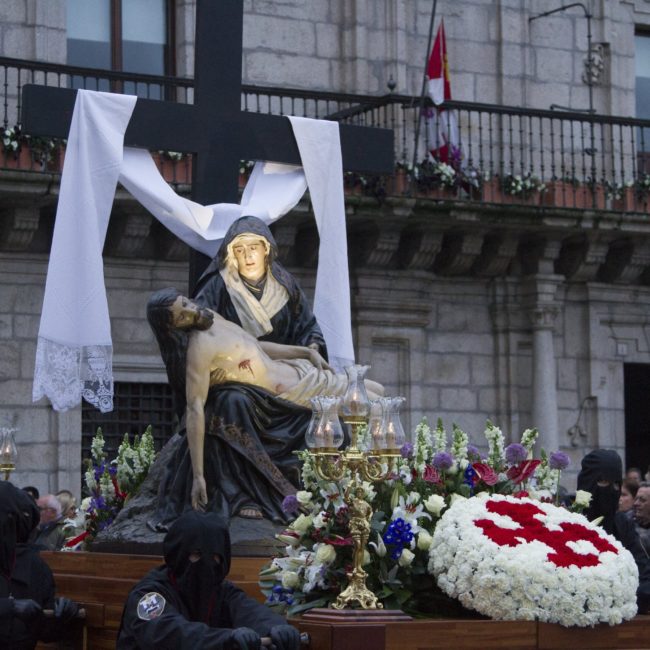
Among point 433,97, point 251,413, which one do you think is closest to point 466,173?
point 433,97

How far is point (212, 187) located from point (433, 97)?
9253mm

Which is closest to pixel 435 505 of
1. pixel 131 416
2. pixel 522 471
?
pixel 522 471

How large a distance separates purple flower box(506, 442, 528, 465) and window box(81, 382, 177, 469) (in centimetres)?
1008

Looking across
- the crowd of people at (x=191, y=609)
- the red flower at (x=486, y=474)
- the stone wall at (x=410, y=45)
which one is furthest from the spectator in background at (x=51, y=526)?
the stone wall at (x=410, y=45)

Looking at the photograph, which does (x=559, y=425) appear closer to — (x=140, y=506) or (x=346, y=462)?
(x=140, y=506)

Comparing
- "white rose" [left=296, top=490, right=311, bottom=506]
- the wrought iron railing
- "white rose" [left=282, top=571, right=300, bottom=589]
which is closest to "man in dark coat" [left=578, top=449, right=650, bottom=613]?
"white rose" [left=296, top=490, right=311, bottom=506]

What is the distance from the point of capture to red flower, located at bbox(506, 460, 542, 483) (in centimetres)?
886

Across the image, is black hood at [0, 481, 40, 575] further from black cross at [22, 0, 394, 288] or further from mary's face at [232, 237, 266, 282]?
black cross at [22, 0, 394, 288]

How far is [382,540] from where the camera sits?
26.0 ft

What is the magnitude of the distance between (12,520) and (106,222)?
104 inches

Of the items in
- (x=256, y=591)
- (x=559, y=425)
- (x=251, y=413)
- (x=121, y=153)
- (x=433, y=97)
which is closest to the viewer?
(x=256, y=591)

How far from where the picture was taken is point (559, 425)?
69.1 feet

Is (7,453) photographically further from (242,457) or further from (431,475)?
(431,475)

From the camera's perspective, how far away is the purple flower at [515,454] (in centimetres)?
889
